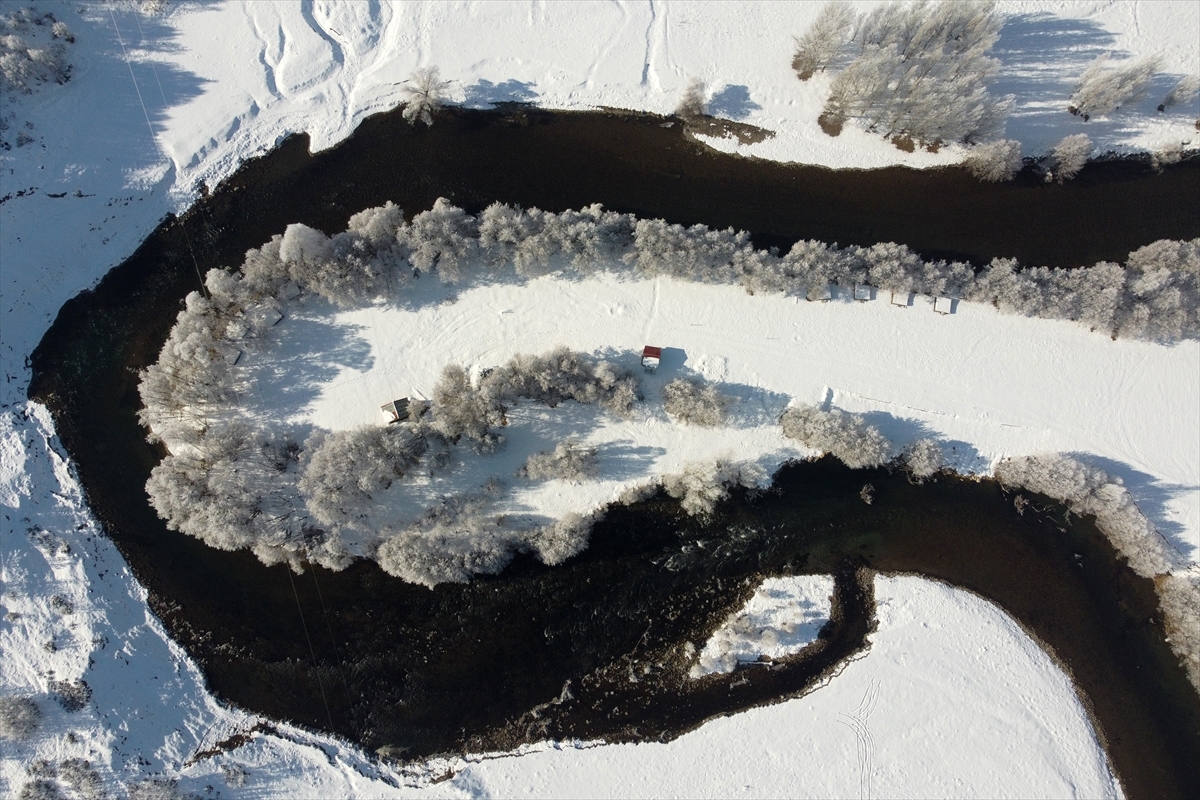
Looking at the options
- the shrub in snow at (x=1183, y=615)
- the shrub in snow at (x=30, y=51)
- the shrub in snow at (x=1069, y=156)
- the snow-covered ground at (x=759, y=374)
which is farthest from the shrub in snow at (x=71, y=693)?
the shrub in snow at (x=1069, y=156)

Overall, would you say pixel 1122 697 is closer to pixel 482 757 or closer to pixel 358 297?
pixel 482 757

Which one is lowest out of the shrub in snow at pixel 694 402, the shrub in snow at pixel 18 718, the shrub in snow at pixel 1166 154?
the shrub in snow at pixel 18 718

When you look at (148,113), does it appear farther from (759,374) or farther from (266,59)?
(759,374)

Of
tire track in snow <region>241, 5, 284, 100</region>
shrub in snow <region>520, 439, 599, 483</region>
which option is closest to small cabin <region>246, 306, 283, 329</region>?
tire track in snow <region>241, 5, 284, 100</region>

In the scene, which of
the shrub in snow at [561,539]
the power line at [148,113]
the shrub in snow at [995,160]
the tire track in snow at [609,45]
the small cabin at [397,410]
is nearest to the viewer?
the shrub in snow at [561,539]

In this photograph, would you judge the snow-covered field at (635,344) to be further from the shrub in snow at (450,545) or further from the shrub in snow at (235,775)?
the shrub in snow at (450,545)

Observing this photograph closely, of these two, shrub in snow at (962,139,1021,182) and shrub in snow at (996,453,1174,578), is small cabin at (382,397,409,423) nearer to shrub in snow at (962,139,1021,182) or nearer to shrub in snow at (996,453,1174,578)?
shrub in snow at (996,453,1174,578)
